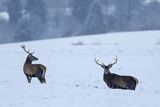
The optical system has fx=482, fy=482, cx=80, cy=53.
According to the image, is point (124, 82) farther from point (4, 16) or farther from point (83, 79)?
point (4, 16)

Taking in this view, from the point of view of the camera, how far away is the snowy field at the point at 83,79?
49.6ft

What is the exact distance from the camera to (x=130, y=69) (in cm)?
3139

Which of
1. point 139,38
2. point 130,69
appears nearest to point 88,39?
point 139,38

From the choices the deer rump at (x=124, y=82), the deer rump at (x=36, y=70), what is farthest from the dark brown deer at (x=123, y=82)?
the deer rump at (x=36, y=70)

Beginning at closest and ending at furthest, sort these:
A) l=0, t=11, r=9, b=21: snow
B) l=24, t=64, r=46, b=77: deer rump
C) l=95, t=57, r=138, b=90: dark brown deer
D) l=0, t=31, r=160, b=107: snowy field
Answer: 1. l=0, t=31, r=160, b=107: snowy field
2. l=95, t=57, r=138, b=90: dark brown deer
3. l=24, t=64, r=46, b=77: deer rump
4. l=0, t=11, r=9, b=21: snow

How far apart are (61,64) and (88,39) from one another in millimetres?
26375

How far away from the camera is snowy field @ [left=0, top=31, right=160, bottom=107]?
49.6 ft

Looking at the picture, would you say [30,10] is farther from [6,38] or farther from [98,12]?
[98,12]

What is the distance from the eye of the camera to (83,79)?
26125 mm

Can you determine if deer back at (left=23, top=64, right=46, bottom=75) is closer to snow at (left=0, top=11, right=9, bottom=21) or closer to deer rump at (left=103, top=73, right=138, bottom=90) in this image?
deer rump at (left=103, top=73, right=138, bottom=90)

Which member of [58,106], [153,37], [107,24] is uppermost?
[107,24]

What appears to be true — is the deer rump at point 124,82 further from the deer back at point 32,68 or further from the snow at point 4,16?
the snow at point 4,16

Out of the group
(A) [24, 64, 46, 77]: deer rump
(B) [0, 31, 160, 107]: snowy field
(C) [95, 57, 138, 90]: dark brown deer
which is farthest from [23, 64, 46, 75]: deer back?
(C) [95, 57, 138, 90]: dark brown deer

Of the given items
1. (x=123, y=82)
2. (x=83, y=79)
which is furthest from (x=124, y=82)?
(x=83, y=79)
